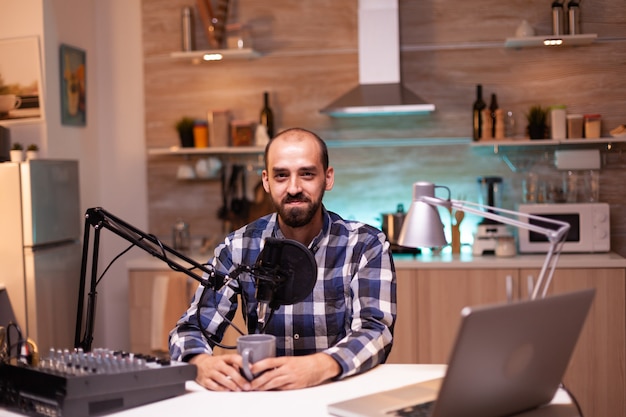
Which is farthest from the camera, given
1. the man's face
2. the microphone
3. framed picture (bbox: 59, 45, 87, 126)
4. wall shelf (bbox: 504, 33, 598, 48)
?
framed picture (bbox: 59, 45, 87, 126)

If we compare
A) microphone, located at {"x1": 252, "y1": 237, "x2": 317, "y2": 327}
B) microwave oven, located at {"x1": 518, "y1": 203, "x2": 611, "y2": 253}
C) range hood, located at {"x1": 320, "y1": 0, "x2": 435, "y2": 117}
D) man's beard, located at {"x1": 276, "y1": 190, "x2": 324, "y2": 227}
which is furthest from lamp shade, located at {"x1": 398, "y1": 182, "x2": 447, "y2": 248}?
range hood, located at {"x1": 320, "y1": 0, "x2": 435, "y2": 117}

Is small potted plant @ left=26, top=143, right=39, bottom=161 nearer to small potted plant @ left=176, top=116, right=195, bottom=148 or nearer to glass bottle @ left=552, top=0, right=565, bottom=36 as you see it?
small potted plant @ left=176, top=116, right=195, bottom=148

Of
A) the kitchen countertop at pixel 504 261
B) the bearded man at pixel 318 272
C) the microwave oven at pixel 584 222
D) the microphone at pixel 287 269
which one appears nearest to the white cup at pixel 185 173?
the kitchen countertop at pixel 504 261

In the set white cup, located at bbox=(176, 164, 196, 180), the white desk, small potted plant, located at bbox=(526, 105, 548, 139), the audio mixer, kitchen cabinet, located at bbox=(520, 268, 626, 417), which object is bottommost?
kitchen cabinet, located at bbox=(520, 268, 626, 417)

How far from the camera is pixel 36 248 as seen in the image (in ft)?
13.3

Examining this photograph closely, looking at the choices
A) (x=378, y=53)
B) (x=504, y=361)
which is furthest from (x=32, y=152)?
(x=504, y=361)

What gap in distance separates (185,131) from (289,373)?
3160 millimetres

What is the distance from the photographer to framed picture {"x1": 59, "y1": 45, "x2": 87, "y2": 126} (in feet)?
15.3

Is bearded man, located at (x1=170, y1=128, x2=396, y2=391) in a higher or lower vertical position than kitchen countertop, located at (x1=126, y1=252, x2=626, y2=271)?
higher

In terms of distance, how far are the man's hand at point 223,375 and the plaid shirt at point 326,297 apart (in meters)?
0.25

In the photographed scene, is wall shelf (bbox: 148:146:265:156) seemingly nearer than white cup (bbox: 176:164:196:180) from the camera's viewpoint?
Yes

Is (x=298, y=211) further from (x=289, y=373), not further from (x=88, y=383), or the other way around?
(x=88, y=383)

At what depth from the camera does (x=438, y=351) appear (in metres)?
4.27

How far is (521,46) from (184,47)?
1950 millimetres
